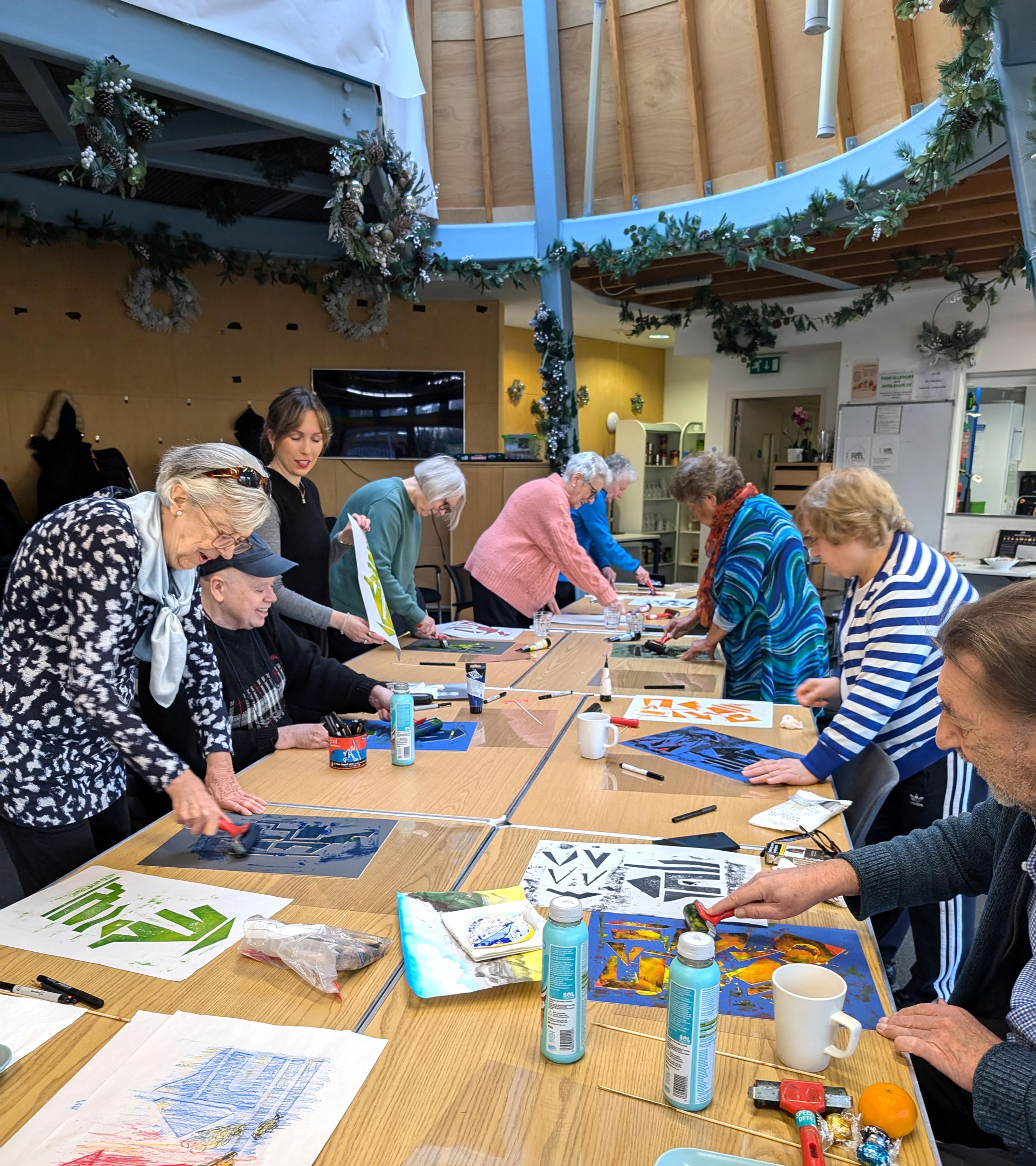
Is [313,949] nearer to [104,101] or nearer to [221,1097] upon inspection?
[221,1097]

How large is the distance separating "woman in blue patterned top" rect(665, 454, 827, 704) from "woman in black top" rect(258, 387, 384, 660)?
142 cm

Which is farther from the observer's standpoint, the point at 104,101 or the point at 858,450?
the point at 858,450

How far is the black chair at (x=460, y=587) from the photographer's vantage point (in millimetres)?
6055

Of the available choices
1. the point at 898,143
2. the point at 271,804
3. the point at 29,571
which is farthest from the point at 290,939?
the point at 898,143

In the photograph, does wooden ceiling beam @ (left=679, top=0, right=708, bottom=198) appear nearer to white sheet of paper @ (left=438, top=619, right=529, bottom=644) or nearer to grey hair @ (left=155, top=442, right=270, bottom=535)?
white sheet of paper @ (left=438, top=619, right=529, bottom=644)

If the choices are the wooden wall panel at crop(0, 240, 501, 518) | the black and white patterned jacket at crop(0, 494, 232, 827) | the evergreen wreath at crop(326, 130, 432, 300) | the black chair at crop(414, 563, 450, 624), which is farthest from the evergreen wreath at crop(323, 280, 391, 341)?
the black and white patterned jacket at crop(0, 494, 232, 827)

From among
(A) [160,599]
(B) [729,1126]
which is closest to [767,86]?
(A) [160,599]

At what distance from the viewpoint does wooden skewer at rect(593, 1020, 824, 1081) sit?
1132 millimetres

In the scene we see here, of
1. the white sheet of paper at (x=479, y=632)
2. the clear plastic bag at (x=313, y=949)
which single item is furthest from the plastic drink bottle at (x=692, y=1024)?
the white sheet of paper at (x=479, y=632)

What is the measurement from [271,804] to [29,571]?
78 cm

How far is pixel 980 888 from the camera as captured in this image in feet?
5.16

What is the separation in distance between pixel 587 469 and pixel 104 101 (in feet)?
9.21

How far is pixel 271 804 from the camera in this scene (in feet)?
6.70

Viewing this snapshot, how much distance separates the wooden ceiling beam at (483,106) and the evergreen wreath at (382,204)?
2.18 ft
